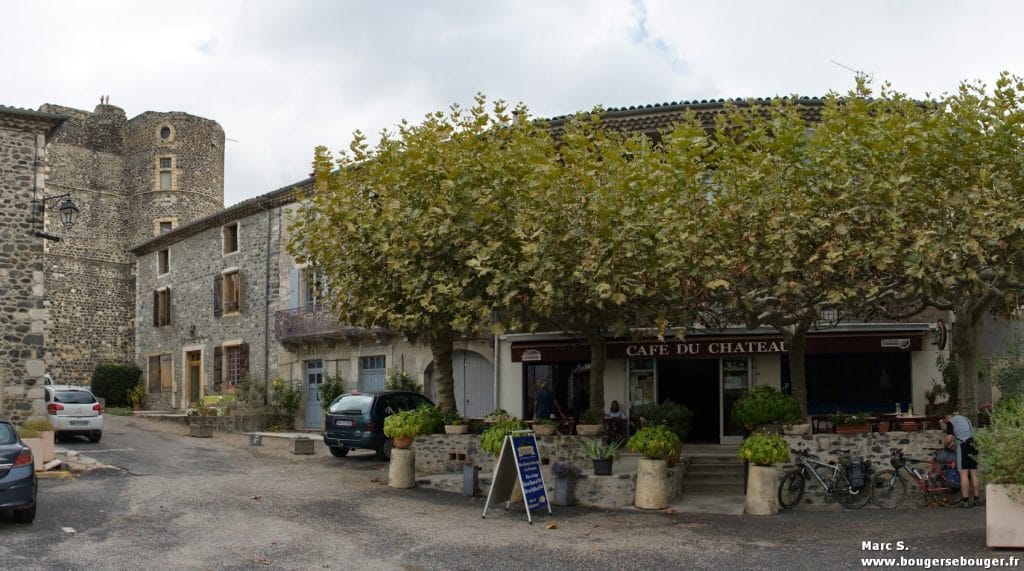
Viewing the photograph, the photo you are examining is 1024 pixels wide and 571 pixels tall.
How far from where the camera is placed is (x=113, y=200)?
1647 inches

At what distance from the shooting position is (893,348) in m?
19.8

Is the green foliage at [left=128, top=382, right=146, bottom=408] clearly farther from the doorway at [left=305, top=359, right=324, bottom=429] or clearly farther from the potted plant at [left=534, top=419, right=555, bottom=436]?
the potted plant at [left=534, top=419, right=555, bottom=436]

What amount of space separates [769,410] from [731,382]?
20.8 ft

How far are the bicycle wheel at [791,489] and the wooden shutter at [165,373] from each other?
85.5 feet

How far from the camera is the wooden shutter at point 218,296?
30.5m

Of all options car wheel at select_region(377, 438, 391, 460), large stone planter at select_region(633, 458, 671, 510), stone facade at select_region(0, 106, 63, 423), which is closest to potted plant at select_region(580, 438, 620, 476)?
large stone planter at select_region(633, 458, 671, 510)

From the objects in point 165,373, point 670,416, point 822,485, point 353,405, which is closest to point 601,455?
point 822,485

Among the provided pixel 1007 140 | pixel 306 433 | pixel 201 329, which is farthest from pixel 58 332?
pixel 1007 140

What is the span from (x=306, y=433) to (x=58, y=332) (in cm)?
1851

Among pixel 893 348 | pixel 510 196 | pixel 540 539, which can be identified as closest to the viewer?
pixel 540 539

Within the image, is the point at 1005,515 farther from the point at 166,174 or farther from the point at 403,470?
the point at 166,174

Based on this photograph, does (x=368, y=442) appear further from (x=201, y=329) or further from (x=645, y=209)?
(x=201, y=329)

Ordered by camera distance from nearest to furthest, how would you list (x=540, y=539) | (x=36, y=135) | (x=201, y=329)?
(x=540, y=539)
(x=36, y=135)
(x=201, y=329)

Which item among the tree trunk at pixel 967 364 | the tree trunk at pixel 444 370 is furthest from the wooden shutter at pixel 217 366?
the tree trunk at pixel 967 364
